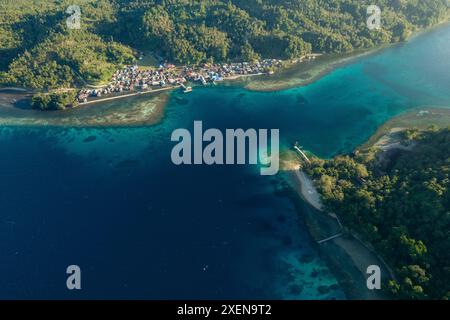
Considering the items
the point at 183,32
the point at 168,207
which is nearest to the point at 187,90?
the point at 183,32

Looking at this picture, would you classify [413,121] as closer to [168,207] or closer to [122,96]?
[168,207]

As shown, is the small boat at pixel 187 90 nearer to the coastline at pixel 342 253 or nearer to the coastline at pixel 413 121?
the coastline at pixel 413 121

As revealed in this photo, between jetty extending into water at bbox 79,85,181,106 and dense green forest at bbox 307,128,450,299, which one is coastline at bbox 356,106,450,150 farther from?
jetty extending into water at bbox 79,85,181,106

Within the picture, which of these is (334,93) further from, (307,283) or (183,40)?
(307,283)

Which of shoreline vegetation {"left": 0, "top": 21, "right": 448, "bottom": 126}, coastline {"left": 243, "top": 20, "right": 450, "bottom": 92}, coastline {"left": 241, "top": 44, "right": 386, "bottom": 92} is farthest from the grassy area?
coastline {"left": 243, "top": 20, "right": 450, "bottom": 92}

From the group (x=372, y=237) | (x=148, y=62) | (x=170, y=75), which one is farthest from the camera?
(x=148, y=62)

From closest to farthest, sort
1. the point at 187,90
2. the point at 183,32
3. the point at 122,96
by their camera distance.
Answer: the point at 122,96, the point at 187,90, the point at 183,32
